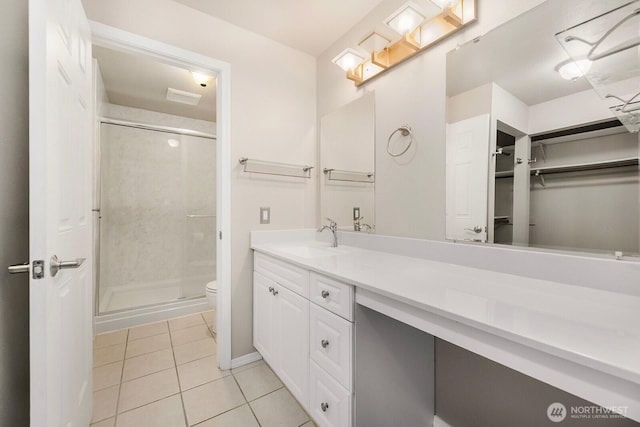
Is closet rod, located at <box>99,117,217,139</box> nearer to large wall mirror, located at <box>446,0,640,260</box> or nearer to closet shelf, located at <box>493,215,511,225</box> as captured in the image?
large wall mirror, located at <box>446,0,640,260</box>

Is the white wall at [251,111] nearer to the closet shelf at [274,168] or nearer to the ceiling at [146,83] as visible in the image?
the closet shelf at [274,168]

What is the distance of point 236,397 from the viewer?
1.51 metres

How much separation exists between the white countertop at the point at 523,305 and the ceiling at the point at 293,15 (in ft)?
5.28

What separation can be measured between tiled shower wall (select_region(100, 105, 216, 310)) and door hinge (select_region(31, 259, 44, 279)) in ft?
7.69

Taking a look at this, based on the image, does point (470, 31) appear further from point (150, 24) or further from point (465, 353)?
point (150, 24)

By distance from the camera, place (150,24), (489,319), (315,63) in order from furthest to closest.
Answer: (315,63) → (150,24) → (489,319)

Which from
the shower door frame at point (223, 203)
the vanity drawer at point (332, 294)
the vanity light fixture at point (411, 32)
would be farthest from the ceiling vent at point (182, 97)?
the vanity drawer at point (332, 294)

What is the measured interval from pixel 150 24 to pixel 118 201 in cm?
209

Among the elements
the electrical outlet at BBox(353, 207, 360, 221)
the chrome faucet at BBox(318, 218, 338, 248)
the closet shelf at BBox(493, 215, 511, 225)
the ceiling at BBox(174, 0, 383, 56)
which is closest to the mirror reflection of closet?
the closet shelf at BBox(493, 215, 511, 225)

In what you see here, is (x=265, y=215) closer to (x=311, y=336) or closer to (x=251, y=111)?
(x=251, y=111)

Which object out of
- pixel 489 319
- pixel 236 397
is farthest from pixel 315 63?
pixel 236 397

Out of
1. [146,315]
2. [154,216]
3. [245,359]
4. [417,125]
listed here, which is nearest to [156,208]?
[154,216]

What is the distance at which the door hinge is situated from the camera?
2.32 ft

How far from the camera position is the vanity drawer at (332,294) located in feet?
3.33
